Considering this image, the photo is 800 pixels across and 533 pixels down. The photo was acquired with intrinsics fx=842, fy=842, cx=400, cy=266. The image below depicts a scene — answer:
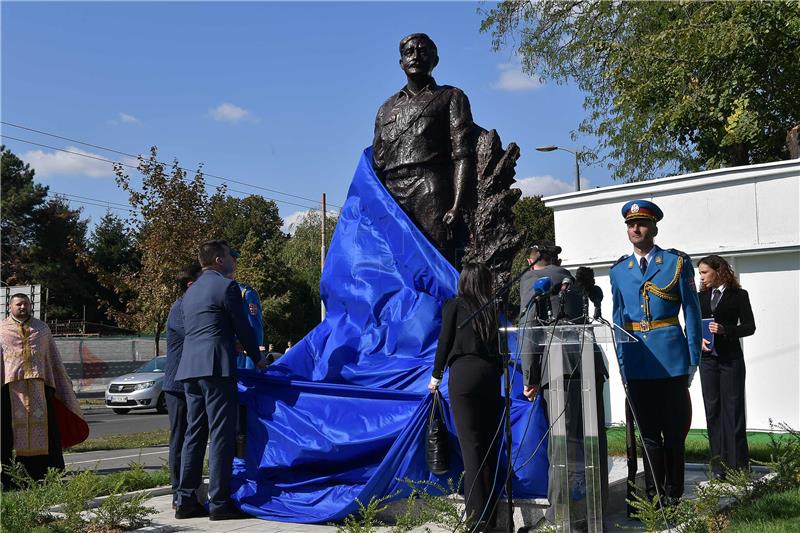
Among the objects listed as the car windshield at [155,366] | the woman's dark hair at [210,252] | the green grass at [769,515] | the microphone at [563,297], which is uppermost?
the woman's dark hair at [210,252]

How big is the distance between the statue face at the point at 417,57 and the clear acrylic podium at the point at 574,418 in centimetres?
329

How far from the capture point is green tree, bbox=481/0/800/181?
587 inches

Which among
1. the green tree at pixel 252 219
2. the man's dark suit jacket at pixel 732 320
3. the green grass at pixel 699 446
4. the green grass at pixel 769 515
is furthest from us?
the green tree at pixel 252 219

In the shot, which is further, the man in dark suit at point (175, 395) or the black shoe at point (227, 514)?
the man in dark suit at point (175, 395)

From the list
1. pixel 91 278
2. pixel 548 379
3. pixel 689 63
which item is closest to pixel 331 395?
pixel 548 379

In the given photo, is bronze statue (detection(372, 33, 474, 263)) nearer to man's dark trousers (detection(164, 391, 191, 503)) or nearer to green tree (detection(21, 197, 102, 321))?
man's dark trousers (detection(164, 391, 191, 503))

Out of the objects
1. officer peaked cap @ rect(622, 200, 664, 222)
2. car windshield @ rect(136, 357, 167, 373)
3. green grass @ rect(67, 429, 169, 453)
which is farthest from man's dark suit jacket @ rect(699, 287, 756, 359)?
car windshield @ rect(136, 357, 167, 373)

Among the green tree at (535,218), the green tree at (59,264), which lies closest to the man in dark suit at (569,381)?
the green tree at (535,218)

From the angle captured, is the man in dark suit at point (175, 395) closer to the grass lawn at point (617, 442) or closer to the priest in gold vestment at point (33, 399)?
the priest in gold vestment at point (33, 399)

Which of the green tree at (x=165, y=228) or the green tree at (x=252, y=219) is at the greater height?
the green tree at (x=252, y=219)

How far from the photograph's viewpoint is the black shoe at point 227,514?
599 cm

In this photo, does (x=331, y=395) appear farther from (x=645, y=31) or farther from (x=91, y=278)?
(x=91, y=278)

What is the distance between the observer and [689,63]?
16031mm

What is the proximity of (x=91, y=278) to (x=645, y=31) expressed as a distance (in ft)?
126
